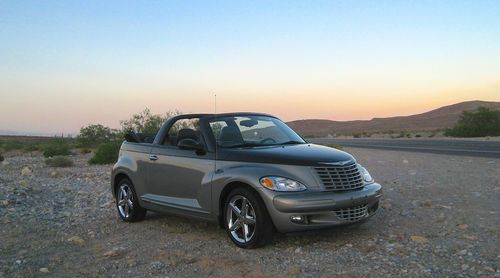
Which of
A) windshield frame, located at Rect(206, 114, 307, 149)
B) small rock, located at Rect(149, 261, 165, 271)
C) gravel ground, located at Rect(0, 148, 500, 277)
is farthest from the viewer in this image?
windshield frame, located at Rect(206, 114, 307, 149)

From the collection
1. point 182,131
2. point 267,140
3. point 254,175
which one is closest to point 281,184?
point 254,175

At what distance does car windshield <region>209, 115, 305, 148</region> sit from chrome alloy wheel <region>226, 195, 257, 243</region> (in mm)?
885

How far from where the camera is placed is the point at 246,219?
20.0 ft

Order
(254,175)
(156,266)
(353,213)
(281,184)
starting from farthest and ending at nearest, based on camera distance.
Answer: (353,213) < (254,175) < (281,184) < (156,266)

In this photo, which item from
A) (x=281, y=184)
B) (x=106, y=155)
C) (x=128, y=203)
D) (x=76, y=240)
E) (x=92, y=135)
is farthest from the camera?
(x=92, y=135)

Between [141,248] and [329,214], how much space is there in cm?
250

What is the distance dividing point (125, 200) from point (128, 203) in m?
0.15

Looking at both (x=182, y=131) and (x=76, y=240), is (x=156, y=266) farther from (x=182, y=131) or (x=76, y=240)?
(x=182, y=131)

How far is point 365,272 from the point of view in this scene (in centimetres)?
→ 502

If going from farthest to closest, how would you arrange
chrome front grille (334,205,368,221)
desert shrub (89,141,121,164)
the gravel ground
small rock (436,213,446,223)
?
desert shrub (89,141,121,164) → small rock (436,213,446,223) → chrome front grille (334,205,368,221) → the gravel ground

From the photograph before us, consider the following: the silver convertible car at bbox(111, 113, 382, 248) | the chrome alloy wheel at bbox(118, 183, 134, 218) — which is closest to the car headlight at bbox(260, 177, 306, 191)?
the silver convertible car at bbox(111, 113, 382, 248)

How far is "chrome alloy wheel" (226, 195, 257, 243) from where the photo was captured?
20.0 feet

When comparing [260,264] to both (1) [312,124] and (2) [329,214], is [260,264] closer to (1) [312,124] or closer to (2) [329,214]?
(2) [329,214]

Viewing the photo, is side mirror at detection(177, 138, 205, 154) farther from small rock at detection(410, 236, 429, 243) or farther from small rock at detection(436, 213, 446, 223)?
small rock at detection(436, 213, 446, 223)
